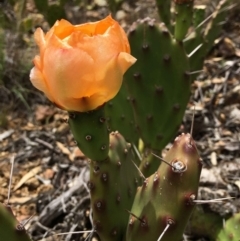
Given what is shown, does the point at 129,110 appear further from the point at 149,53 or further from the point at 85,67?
the point at 85,67

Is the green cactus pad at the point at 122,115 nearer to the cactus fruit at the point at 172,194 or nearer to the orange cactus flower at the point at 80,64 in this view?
the cactus fruit at the point at 172,194

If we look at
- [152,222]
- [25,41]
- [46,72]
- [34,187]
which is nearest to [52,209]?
[34,187]

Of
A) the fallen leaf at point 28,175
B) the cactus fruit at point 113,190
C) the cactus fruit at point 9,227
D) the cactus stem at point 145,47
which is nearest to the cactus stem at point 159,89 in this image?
the cactus stem at point 145,47

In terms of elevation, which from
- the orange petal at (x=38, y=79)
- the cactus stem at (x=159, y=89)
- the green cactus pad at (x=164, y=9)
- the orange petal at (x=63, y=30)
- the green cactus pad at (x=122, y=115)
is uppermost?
the orange petal at (x=63, y=30)

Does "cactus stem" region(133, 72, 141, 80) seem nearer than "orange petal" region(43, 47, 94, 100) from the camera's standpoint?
No

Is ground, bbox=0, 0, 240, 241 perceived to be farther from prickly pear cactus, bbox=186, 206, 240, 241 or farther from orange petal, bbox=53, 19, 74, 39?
orange petal, bbox=53, 19, 74, 39

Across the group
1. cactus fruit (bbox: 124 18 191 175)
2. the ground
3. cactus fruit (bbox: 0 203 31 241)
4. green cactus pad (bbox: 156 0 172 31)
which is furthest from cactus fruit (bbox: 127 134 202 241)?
green cactus pad (bbox: 156 0 172 31)
